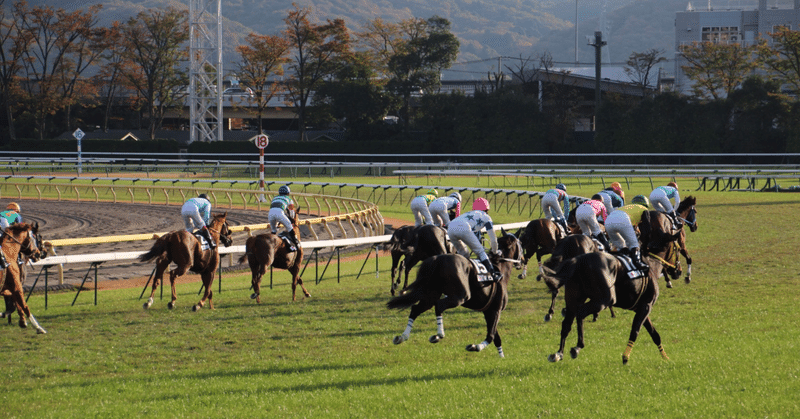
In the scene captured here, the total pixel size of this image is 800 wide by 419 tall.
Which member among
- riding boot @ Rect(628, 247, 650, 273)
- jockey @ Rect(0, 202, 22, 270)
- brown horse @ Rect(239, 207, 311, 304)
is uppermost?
jockey @ Rect(0, 202, 22, 270)

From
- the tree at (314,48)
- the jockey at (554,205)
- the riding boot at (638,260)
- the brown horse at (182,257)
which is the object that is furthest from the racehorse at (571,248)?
the tree at (314,48)

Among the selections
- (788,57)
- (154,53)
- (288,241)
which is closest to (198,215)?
(288,241)

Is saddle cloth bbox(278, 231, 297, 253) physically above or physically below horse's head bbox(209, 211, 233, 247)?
below

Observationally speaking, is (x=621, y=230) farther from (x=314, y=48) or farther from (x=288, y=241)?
(x=314, y=48)

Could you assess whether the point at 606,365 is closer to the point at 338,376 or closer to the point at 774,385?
the point at 774,385

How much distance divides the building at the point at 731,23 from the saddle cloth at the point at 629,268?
58.0m

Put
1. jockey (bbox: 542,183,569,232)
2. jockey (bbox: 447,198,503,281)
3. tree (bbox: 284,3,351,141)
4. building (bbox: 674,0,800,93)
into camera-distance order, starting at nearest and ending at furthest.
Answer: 1. jockey (bbox: 447,198,503,281)
2. jockey (bbox: 542,183,569,232)
3. tree (bbox: 284,3,351,141)
4. building (bbox: 674,0,800,93)

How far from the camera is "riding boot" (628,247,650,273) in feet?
24.3

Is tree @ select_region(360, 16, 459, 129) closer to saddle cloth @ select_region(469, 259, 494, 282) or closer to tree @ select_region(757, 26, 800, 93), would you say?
tree @ select_region(757, 26, 800, 93)

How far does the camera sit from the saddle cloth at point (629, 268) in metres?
7.31

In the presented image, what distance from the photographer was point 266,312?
10258 mm

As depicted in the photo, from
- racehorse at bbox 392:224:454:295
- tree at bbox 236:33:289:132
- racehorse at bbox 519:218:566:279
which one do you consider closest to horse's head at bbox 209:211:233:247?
racehorse at bbox 392:224:454:295

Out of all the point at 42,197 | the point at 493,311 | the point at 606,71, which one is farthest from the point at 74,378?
the point at 606,71

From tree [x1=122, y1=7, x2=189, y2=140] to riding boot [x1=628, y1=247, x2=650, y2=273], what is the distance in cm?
5544
